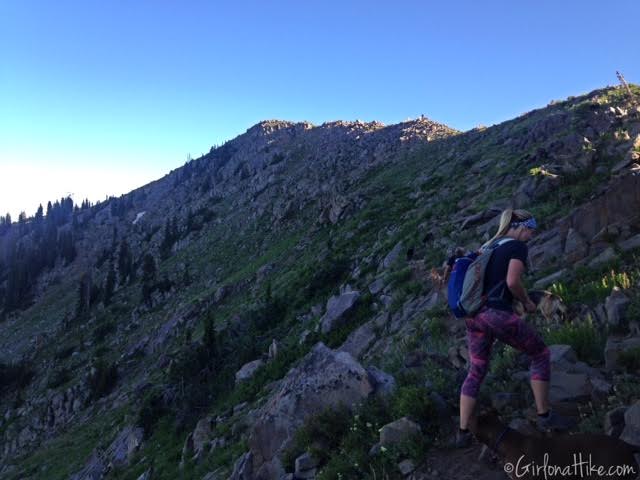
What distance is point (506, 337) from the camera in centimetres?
473

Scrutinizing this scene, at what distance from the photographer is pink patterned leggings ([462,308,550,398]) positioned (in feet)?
15.4

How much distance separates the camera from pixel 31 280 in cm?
9531

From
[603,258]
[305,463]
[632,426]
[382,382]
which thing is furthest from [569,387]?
[603,258]

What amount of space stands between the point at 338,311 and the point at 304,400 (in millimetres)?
8568

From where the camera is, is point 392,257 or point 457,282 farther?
point 392,257

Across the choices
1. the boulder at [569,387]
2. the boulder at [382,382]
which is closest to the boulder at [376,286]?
the boulder at [382,382]

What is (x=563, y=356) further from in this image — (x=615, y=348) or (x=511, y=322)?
(x=511, y=322)

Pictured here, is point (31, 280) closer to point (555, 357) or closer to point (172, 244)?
point (172, 244)

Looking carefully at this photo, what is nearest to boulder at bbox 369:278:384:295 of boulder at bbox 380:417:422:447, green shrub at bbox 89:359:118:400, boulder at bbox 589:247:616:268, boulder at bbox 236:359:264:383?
boulder at bbox 236:359:264:383

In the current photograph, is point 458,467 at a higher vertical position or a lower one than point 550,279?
lower

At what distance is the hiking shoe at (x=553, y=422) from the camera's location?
4734mm

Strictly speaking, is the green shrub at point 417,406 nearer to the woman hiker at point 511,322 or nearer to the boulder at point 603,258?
the woman hiker at point 511,322

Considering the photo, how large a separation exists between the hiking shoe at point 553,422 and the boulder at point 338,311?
10.9 metres

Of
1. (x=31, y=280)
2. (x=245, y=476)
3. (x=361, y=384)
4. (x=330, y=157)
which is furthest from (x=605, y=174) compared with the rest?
(x=31, y=280)
